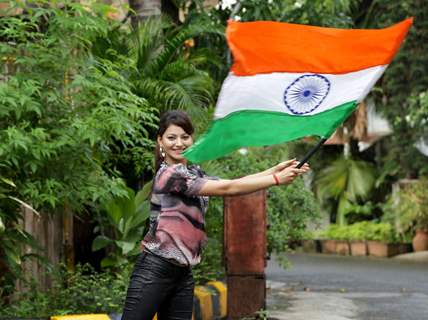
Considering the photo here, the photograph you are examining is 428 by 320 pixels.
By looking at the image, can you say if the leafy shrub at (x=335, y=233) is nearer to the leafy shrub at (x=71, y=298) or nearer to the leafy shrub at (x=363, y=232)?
the leafy shrub at (x=363, y=232)

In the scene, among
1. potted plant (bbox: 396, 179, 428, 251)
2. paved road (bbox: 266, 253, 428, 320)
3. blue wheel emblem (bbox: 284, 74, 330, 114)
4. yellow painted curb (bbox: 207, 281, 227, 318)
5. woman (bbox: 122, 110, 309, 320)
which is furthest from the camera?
potted plant (bbox: 396, 179, 428, 251)

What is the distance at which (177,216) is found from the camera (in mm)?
5359

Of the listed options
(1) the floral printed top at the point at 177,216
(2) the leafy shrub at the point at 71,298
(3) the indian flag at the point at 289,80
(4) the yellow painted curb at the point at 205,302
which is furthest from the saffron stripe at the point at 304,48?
(4) the yellow painted curb at the point at 205,302

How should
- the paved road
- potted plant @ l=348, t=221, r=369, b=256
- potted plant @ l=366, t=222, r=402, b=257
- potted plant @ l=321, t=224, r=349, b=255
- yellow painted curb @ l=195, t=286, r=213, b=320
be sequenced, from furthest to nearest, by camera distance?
potted plant @ l=321, t=224, r=349, b=255 < potted plant @ l=348, t=221, r=369, b=256 < potted plant @ l=366, t=222, r=402, b=257 < the paved road < yellow painted curb @ l=195, t=286, r=213, b=320

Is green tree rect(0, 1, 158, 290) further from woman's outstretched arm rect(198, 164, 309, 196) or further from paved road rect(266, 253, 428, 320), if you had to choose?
paved road rect(266, 253, 428, 320)

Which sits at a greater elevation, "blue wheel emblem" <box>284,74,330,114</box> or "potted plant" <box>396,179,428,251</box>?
"potted plant" <box>396,179,428,251</box>

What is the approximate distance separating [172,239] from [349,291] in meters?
9.69

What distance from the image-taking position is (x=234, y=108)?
5.52 m

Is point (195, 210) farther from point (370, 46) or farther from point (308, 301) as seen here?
point (308, 301)

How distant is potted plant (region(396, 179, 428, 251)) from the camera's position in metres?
23.7

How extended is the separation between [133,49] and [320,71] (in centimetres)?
598

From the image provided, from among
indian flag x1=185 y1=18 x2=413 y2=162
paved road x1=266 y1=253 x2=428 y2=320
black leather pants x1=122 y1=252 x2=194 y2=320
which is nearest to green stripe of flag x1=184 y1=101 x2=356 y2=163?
indian flag x1=185 y1=18 x2=413 y2=162

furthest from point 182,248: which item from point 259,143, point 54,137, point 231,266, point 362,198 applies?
point 362,198

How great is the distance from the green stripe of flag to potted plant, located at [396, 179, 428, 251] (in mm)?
18745
